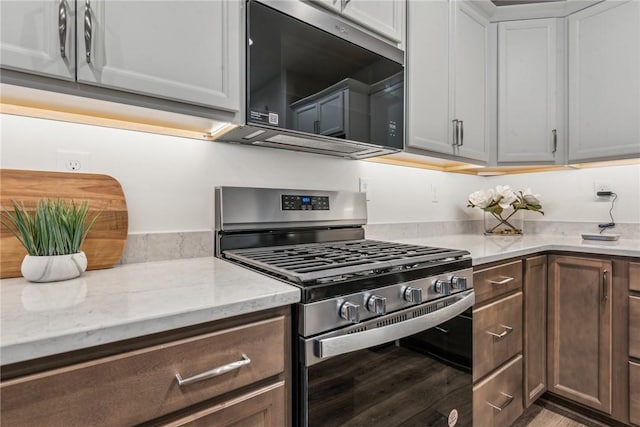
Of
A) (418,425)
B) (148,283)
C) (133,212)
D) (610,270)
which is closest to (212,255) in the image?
(133,212)

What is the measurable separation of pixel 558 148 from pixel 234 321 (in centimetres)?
223

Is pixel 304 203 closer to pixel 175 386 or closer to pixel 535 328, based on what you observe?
pixel 175 386

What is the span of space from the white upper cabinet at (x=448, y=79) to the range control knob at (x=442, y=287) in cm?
77

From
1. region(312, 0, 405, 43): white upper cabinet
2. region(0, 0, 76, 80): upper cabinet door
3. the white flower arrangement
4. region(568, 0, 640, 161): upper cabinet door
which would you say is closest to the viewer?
region(0, 0, 76, 80): upper cabinet door

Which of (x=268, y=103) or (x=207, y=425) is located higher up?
(x=268, y=103)

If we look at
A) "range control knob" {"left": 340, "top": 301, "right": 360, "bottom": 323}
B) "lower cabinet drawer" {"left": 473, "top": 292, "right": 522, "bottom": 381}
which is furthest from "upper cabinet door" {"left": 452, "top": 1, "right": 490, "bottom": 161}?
"range control knob" {"left": 340, "top": 301, "right": 360, "bottom": 323}

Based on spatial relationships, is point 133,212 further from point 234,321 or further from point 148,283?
point 234,321

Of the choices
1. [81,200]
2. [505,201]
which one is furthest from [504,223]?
[81,200]

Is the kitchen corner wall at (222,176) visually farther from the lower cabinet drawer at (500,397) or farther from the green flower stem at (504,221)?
the lower cabinet drawer at (500,397)

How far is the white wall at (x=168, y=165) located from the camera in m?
1.05

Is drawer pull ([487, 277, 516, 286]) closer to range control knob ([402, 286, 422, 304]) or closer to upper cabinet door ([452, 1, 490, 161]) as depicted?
range control knob ([402, 286, 422, 304])

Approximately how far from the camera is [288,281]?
873 mm

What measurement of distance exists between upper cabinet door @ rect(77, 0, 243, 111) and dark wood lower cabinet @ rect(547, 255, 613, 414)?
1.83 metres

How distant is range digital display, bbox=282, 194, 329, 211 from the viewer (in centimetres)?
148
